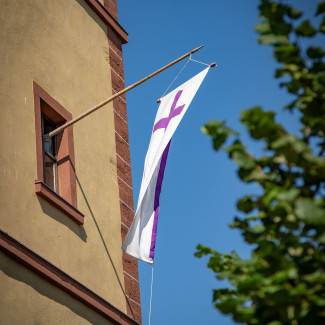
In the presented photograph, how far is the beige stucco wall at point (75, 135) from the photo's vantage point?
9469 mm

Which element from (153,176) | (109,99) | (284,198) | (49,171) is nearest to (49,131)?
(49,171)

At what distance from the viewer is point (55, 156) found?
10977mm

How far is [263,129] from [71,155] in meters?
6.60

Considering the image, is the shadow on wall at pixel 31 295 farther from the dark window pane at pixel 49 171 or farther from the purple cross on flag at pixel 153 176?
the dark window pane at pixel 49 171

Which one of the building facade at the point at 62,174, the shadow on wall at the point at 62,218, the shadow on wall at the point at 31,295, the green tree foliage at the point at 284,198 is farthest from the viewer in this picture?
the shadow on wall at the point at 62,218

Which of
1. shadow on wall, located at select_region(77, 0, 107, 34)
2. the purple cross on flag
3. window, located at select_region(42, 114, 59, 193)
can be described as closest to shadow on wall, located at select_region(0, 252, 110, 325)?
the purple cross on flag

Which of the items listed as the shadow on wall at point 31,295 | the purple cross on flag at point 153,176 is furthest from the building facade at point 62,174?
the purple cross on flag at point 153,176

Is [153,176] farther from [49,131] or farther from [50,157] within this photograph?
[49,131]

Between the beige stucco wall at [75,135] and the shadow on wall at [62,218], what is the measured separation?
Answer: 1cm

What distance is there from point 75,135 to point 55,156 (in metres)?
0.57

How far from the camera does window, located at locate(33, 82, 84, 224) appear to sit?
1014 cm

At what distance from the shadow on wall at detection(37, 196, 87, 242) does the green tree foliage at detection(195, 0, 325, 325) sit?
4.98 m

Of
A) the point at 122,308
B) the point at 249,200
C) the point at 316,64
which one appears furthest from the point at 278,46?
the point at 122,308

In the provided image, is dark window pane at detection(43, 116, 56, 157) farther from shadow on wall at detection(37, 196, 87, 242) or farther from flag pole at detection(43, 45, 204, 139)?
shadow on wall at detection(37, 196, 87, 242)
